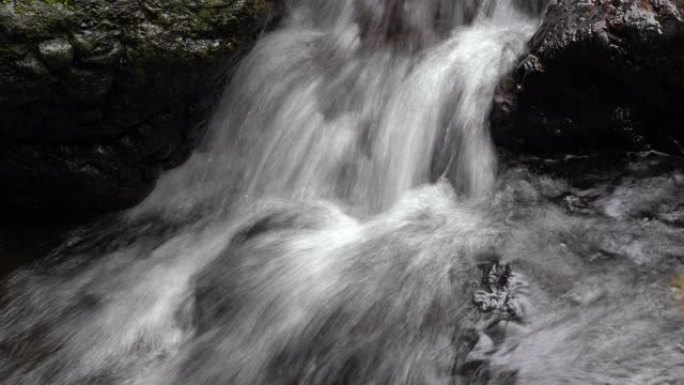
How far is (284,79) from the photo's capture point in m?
5.76

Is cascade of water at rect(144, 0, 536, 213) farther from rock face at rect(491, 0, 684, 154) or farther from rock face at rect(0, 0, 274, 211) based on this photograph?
rock face at rect(0, 0, 274, 211)

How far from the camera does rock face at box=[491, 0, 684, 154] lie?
4199mm

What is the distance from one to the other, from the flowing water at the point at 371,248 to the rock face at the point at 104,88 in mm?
393

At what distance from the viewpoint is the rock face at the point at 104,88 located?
446 cm

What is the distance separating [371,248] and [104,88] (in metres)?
2.25

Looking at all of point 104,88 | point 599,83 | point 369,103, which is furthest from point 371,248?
point 104,88

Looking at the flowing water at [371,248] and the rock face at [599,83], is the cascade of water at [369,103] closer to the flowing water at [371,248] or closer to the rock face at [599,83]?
the flowing water at [371,248]

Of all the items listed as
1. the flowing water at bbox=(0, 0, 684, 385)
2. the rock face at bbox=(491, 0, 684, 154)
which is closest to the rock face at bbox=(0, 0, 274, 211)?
the flowing water at bbox=(0, 0, 684, 385)

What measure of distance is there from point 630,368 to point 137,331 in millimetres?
3103

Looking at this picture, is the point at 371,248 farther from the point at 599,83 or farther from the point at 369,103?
the point at 599,83

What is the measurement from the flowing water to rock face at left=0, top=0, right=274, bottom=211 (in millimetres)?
393

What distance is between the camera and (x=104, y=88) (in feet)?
15.2

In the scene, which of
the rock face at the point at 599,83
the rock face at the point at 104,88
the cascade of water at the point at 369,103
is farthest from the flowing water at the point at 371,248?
the rock face at the point at 104,88

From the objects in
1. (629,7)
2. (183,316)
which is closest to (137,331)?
(183,316)
